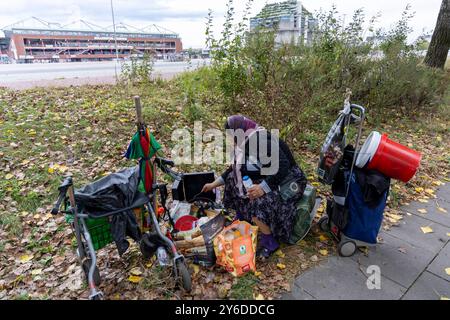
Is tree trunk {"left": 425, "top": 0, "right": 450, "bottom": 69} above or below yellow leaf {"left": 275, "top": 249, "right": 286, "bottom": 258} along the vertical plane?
above

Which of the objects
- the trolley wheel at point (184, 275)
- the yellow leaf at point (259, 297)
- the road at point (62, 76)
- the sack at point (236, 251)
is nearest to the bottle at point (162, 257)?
the trolley wheel at point (184, 275)

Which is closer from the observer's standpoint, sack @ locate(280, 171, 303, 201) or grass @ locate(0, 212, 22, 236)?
sack @ locate(280, 171, 303, 201)

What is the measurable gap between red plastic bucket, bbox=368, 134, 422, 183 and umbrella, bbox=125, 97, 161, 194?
1982 mm

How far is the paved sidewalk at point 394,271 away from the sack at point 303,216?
0.35 m

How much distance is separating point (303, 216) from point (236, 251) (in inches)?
30.8

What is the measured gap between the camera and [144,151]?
2.50 meters

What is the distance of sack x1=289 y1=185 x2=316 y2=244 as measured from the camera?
9.61 feet

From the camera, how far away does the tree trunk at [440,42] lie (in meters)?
8.48

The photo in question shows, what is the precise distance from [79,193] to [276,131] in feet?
10.3

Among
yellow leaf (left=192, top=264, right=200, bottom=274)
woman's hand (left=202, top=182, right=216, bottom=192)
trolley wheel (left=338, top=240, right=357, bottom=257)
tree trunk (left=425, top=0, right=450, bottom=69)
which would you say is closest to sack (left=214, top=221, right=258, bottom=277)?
yellow leaf (left=192, top=264, right=200, bottom=274)

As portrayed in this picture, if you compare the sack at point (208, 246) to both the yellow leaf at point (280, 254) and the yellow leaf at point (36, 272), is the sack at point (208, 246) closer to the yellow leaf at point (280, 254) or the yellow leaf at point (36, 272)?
the yellow leaf at point (280, 254)

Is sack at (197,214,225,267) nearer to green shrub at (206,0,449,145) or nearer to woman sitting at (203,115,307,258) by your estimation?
woman sitting at (203,115,307,258)

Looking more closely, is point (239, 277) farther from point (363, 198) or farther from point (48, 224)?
point (48, 224)

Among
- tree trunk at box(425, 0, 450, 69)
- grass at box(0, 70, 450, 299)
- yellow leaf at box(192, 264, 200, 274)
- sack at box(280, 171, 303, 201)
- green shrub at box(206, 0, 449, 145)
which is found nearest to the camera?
yellow leaf at box(192, 264, 200, 274)
